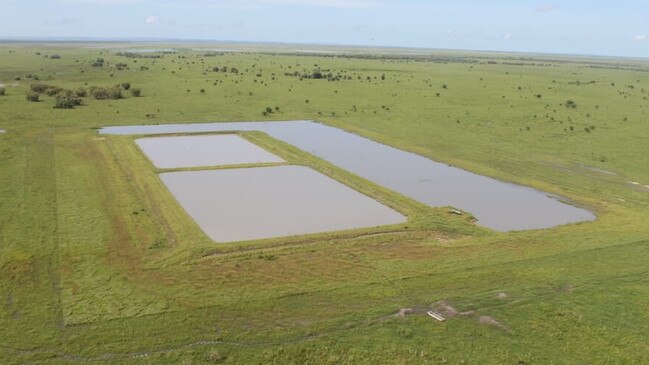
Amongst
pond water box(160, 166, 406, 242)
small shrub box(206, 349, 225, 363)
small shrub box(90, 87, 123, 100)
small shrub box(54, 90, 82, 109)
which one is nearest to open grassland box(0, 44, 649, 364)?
small shrub box(206, 349, 225, 363)

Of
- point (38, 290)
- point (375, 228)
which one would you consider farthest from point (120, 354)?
point (375, 228)

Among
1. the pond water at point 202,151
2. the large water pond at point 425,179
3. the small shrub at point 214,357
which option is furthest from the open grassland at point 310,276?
the pond water at point 202,151

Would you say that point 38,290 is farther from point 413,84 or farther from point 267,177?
point 413,84

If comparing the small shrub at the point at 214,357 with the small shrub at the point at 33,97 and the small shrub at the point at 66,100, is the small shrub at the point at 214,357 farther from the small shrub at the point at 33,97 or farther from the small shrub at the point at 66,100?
the small shrub at the point at 33,97

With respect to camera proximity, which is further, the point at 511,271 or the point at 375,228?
the point at 375,228

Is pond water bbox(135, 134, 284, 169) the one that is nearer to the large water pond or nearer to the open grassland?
the open grassland
